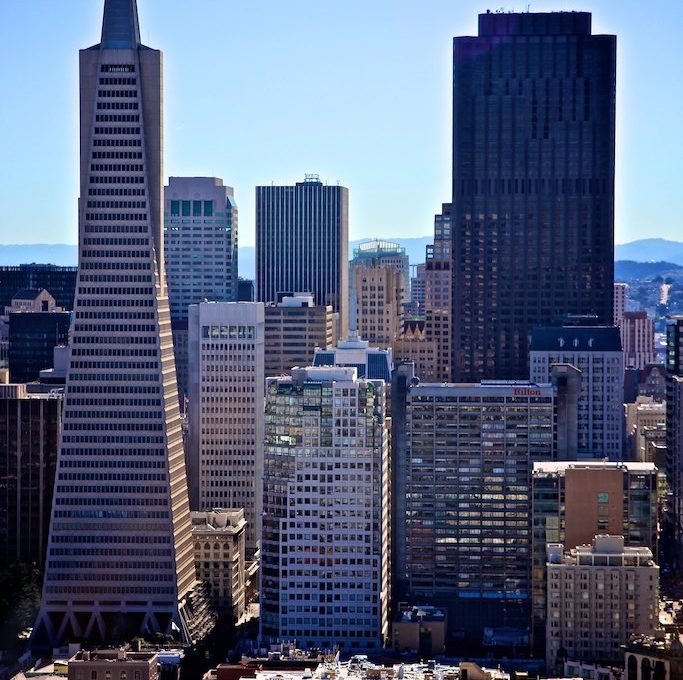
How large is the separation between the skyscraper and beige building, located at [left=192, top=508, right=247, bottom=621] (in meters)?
5.30

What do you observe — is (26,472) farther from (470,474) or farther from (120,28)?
(120,28)

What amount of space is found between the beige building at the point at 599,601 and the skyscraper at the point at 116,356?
1490 inches

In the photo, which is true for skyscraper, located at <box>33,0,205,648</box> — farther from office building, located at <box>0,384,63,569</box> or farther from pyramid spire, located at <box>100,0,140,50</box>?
office building, located at <box>0,384,63,569</box>

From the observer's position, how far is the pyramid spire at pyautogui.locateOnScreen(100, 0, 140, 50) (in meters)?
184

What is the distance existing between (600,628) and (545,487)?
16.8 meters

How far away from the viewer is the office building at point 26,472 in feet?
632

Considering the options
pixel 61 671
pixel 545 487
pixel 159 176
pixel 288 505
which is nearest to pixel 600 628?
pixel 545 487

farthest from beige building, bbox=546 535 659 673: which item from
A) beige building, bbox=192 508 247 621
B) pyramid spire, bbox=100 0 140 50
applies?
pyramid spire, bbox=100 0 140 50

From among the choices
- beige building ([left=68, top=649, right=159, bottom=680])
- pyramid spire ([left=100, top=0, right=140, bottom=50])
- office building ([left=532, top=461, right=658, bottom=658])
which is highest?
pyramid spire ([left=100, top=0, right=140, bottom=50])

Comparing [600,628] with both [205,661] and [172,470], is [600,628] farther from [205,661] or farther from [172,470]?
[172,470]

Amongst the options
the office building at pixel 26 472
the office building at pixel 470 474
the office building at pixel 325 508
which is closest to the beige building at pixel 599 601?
the office building at pixel 325 508

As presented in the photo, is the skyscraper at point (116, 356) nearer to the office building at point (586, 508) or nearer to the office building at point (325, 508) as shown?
the office building at point (325, 508)

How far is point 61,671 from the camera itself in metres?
157

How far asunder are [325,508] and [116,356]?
25.3 metres
